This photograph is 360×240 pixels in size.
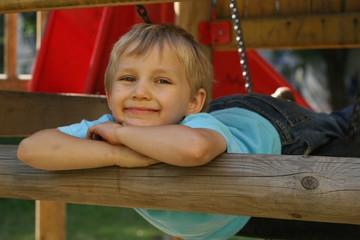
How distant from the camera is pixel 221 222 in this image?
1.75 metres

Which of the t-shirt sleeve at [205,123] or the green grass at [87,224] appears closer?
the t-shirt sleeve at [205,123]

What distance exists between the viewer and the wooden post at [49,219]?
9.95 ft

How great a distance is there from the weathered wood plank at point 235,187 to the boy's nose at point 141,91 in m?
0.25

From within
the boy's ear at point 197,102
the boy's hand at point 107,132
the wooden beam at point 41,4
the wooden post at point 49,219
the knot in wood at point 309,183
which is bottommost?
the wooden post at point 49,219

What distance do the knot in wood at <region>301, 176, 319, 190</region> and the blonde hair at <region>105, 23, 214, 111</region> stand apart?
0.56 m

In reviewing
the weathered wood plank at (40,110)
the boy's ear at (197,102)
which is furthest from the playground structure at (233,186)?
the weathered wood plank at (40,110)

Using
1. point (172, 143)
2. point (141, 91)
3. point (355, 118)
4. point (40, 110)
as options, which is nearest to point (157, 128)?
point (172, 143)

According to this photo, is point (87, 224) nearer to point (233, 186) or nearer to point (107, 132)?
point (107, 132)

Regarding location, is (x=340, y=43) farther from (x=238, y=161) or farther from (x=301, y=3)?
(x=238, y=161)

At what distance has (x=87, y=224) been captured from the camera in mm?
5125

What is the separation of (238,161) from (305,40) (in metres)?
2.04

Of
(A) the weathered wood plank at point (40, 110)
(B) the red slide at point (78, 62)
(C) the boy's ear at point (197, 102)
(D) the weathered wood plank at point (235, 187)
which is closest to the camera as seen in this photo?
(D) the weathered wood plank at point (235, 187)

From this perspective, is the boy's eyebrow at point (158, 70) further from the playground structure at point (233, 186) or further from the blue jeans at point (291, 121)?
the blue jeans at point (291, 121)

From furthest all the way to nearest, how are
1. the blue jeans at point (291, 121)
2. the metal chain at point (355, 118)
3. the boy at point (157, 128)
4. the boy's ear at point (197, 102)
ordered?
the blue jeans at point (291, 121)
the metal chain at point (355, 118)
the boy's ear at point (197, 102)
the boy at point (157, 128)
